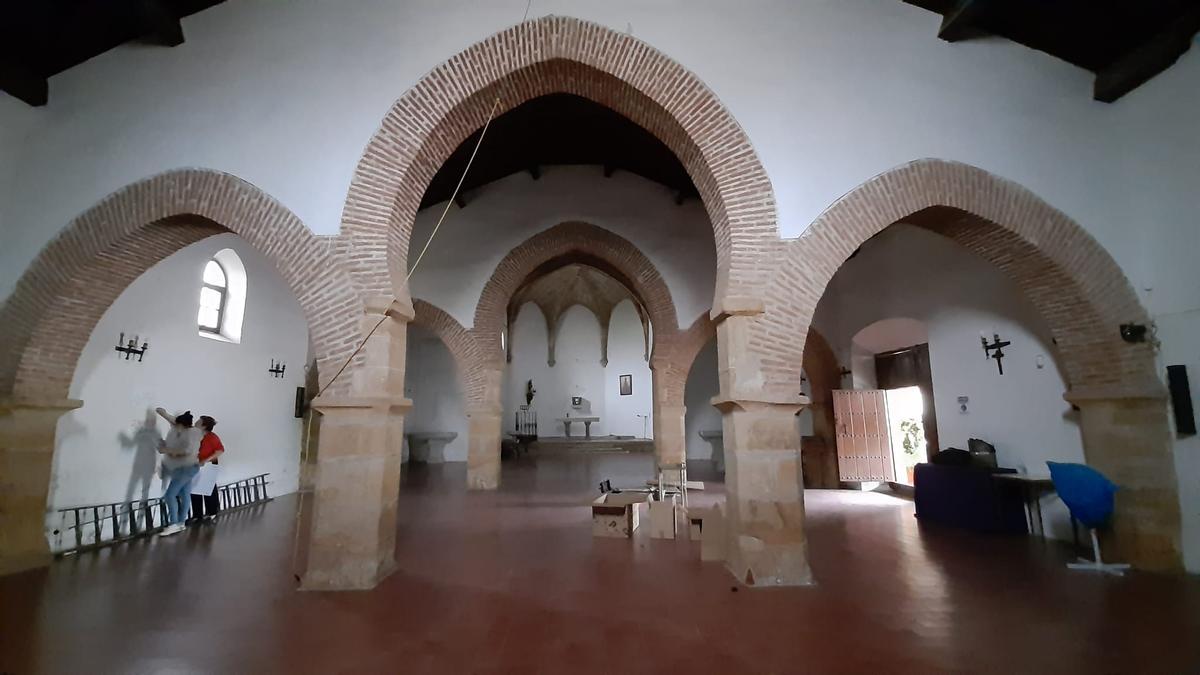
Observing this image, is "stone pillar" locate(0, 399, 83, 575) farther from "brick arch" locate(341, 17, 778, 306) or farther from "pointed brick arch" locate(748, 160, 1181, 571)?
"pointed brick arch" locate(748, 160, 1181, 571)

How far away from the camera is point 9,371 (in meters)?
5.25

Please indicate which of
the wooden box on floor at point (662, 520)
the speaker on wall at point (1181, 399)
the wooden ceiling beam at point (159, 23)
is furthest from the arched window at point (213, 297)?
the speaker on wall at point (1181, 399)

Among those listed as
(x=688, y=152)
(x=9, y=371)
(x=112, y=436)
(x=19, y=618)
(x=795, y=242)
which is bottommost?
(x=19, y=618)

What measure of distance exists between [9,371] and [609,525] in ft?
21.4

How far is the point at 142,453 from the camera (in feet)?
22.2

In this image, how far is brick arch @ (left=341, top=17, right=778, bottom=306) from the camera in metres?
4.85

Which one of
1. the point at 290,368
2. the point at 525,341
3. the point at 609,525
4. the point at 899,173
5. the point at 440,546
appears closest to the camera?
the point at 899,173

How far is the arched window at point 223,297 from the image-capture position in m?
8.09

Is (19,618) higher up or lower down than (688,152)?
lower down

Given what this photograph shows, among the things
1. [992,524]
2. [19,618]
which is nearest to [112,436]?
[19,618]

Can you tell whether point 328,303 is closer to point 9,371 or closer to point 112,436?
point 9,371

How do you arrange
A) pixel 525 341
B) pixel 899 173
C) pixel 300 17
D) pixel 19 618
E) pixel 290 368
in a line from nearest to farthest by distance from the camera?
pixel 19 618, pixel 899 173, pixel 300 17, pixel 290 368, pixel 525 341

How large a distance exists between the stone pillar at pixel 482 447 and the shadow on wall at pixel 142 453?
15.3ft

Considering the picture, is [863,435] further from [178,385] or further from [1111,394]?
[178,385]
